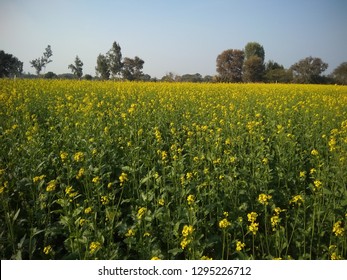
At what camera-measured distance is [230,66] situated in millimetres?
42531

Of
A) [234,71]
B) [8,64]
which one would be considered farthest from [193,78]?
[8,64]

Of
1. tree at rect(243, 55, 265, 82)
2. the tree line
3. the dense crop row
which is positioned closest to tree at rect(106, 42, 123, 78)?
the tree line

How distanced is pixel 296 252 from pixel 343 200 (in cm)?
78

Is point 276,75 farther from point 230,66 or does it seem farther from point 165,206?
point 165,206

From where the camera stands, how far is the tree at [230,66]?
1574 inches

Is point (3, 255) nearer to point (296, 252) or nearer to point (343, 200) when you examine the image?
point (296, 252)

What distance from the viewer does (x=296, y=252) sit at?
8.40ft

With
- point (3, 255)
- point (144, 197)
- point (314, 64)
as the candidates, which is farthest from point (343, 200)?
point (314, 64)

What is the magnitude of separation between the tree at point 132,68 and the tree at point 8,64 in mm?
25732

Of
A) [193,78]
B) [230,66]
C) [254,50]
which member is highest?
[254,50]

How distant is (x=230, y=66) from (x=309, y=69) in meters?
16.1

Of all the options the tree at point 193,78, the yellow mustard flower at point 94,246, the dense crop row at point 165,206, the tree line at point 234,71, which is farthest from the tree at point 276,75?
the yellow mustard flower at point 94,246

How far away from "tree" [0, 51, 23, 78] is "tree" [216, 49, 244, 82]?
27086mm
